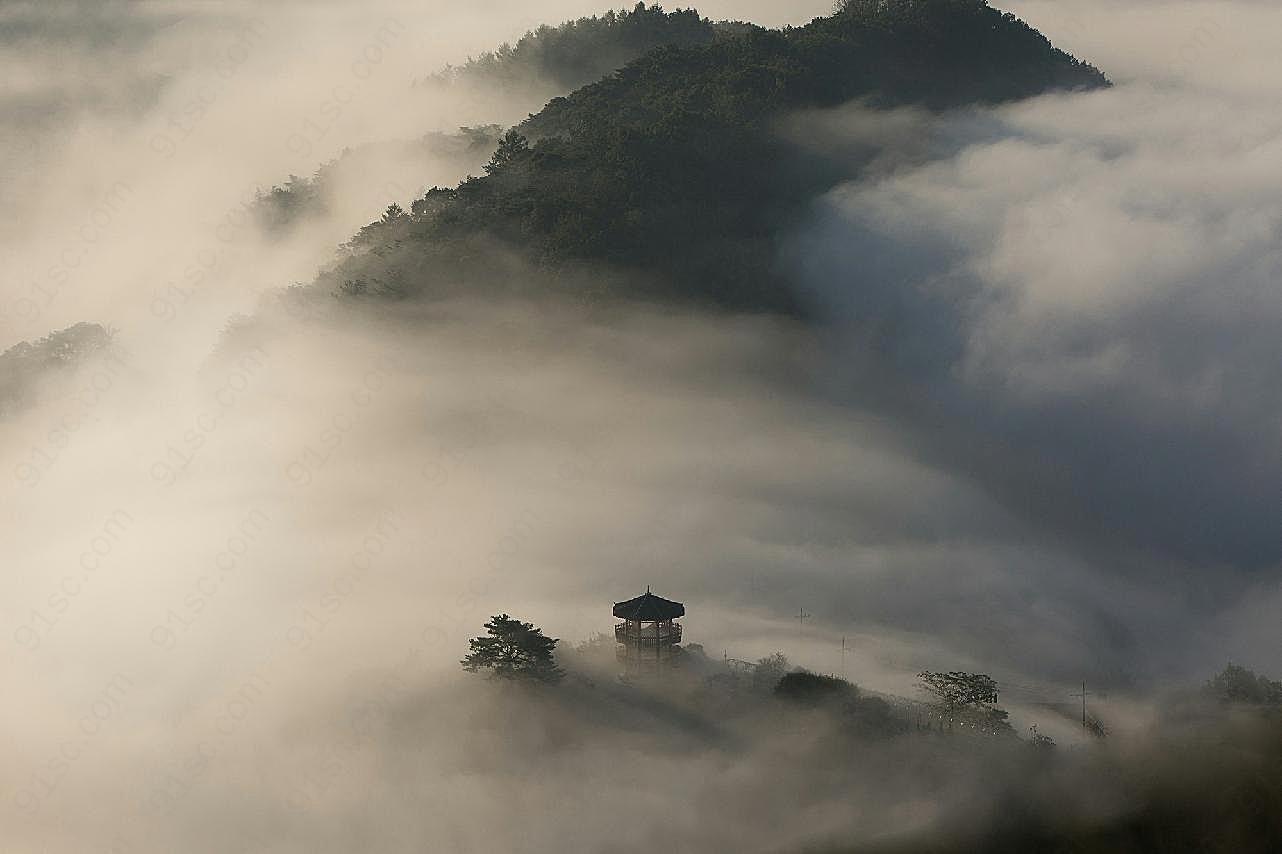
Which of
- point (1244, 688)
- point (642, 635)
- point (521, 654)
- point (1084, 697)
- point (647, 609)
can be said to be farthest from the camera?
point (1084, 697)

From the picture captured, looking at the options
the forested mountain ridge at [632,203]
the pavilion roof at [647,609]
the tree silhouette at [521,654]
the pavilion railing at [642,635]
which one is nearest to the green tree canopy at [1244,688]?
the pavilion railing at [642,635]

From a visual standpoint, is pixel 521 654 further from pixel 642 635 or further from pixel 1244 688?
pixel 1244 688

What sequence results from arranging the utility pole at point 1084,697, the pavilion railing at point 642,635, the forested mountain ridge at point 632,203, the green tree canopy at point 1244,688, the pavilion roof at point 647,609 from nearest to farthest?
the pavilion roof at point 647,609, the pavilion railing at point 642,635, the utility pole at point 1084,697, the green tree canopy at point 1244,688, the forested mountain ridge at point 632,203

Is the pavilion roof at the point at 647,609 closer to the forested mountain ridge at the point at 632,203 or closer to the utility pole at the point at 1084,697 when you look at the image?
the utility pole at the point at 1084,697

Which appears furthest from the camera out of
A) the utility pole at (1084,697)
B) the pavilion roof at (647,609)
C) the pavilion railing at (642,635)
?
the utility pole at (1084,697)

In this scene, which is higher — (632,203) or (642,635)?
(632,203)

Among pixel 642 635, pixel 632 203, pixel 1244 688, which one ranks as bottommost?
pixel 1244 688

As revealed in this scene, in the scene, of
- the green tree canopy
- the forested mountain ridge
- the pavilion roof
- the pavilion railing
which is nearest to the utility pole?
the green tree canopy

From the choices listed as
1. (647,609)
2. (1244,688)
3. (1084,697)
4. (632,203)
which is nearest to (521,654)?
(647,609)

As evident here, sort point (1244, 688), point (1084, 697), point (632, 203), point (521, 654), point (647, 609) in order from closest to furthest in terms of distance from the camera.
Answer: point (647, 609) < point (521, 654) < point (1244, 688) < point (1084, 697) < point (632, 203)
